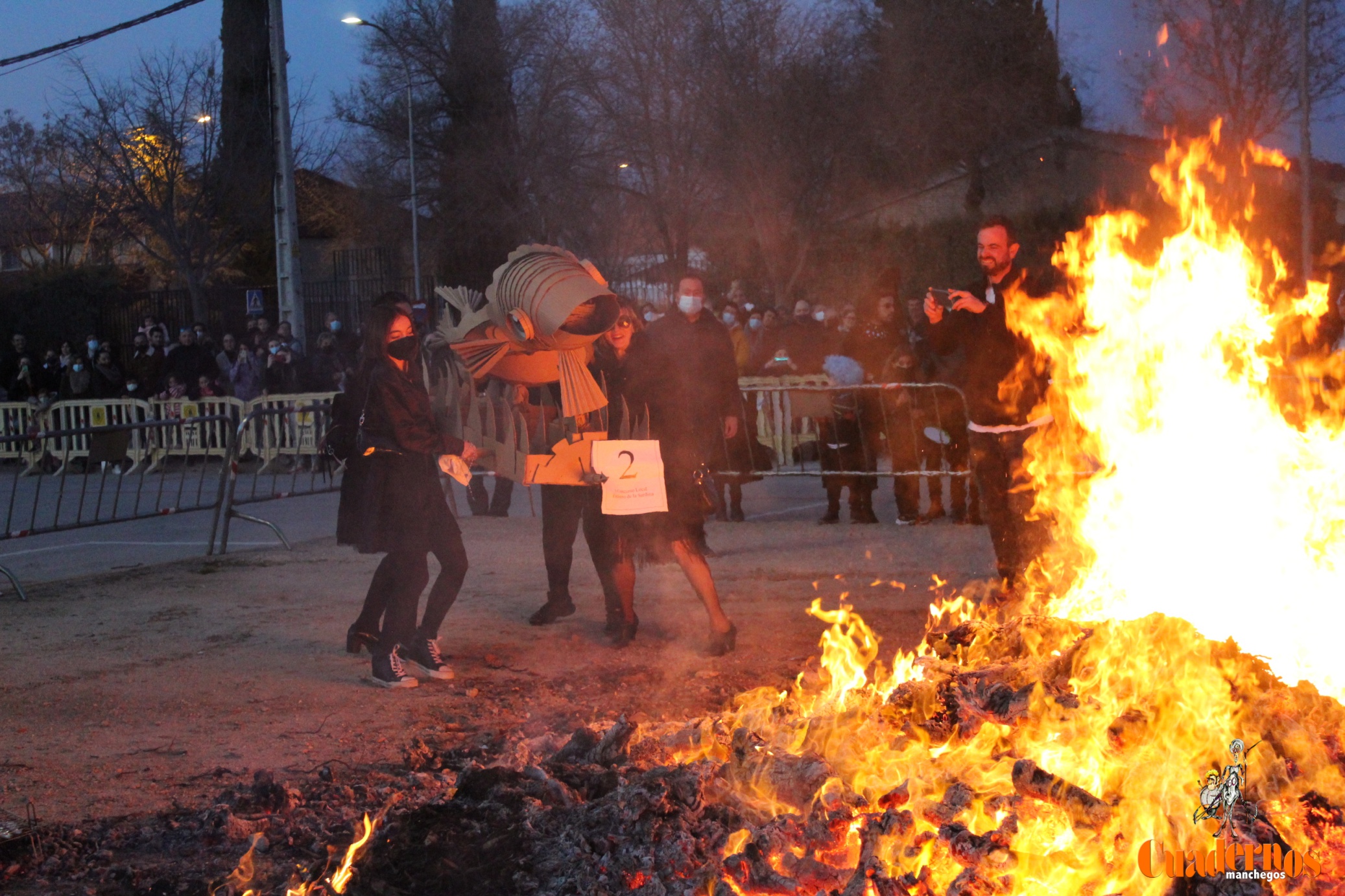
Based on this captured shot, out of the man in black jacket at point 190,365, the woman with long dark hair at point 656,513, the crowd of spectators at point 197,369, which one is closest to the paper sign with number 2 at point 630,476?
the woman with long dark hair at point 656,513

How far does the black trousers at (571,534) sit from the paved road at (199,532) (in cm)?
293

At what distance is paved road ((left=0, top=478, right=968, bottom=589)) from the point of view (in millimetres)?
9711

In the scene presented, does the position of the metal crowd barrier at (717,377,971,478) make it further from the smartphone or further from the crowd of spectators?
the crowd of spectators

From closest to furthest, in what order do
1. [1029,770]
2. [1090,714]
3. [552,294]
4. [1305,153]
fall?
[1029,770] < [1090,714] < [552,294] < [1305,153]

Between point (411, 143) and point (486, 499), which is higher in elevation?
point (411, 143)

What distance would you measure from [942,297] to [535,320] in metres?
2.11

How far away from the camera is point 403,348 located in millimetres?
5680

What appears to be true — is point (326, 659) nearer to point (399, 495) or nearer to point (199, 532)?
point (399, 495)

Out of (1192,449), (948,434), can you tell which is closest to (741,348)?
(948,434)

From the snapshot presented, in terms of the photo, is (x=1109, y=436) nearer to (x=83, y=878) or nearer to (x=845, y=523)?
(x=83, y=878)

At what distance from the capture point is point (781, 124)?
106 feet

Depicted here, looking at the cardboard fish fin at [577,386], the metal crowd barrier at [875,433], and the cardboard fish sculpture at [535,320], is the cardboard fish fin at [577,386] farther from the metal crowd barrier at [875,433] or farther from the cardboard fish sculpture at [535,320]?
the metal crowd barrier at [875,433]

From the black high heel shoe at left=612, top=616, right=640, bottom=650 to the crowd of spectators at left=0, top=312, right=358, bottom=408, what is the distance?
38.0ft

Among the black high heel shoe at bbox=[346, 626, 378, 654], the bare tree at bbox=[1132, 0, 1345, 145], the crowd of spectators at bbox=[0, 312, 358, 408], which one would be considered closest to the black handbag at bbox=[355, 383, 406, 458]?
the black high heel shoe at bbox=[346, 626, 378, 654]
